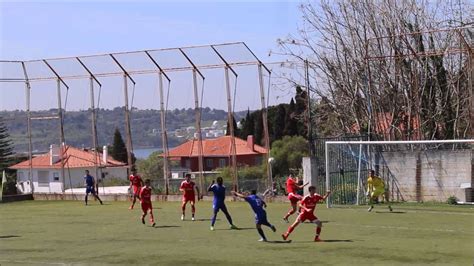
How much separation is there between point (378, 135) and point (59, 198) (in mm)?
17884

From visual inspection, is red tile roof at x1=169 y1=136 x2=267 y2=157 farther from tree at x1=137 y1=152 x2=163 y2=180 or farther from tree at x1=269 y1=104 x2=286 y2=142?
tree at x1=269 y1=104 x2=286 y2=142

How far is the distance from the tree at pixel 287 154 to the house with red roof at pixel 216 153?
6.83 feet

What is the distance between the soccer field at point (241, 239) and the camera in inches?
680

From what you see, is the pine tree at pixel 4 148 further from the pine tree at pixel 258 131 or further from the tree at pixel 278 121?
the tree at pixel 278 121

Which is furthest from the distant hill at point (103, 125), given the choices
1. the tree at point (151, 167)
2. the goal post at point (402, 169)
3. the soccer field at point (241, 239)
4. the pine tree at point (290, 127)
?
the pine tree at point (290, 127)

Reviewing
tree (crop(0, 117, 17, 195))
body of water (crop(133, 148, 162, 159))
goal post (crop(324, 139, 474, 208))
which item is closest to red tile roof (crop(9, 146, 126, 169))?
tree (crop(0, 117, 17, 195))

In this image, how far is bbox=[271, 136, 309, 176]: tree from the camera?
173 feet

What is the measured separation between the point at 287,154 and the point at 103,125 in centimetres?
1555

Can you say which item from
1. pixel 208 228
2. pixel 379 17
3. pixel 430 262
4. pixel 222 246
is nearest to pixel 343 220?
pixel 208 228

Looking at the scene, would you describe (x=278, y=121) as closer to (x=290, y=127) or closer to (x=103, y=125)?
(x=290, y=127)

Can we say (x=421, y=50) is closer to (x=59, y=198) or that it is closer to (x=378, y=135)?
(x=378, y=135)

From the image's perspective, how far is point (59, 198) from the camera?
43.8 m

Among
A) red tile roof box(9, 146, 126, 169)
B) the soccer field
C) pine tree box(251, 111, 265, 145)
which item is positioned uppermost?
pine tree box(251, 111, 265, 145)

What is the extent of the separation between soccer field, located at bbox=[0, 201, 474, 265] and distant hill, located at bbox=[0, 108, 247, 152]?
26.9ft
